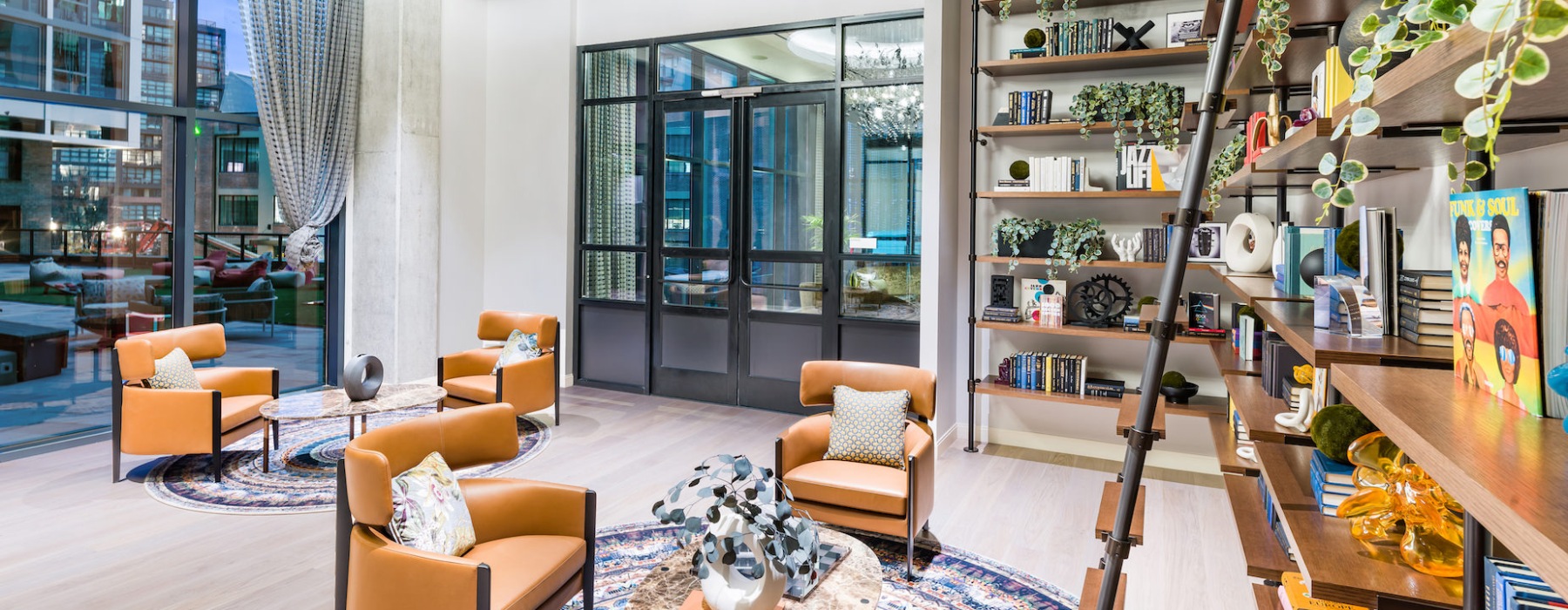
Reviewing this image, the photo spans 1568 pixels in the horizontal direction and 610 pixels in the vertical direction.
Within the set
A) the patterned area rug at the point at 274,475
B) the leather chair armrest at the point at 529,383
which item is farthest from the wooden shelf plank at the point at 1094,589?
the leather chair armrest at the point at 529,383

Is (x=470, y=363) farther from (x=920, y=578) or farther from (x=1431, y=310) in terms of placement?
(x=1431, y=310)

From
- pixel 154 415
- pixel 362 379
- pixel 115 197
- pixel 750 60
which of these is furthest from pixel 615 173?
pixel 154 415

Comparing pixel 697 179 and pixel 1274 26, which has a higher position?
pixel 697 179

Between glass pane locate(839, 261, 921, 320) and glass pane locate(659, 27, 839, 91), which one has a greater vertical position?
glass pane locate(659, 27, 839, 91)

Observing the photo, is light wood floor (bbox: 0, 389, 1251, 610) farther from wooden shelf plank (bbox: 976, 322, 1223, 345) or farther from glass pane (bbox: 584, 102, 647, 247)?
glass pane (bbox: 584, 102, 647, 247)

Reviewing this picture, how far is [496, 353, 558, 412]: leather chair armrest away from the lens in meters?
5.37

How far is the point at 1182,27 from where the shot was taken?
486 centimetres

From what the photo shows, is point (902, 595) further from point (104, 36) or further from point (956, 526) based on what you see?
point (104, 36)

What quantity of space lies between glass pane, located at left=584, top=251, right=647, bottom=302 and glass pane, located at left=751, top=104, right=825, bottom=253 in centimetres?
112

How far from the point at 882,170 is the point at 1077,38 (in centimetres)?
153

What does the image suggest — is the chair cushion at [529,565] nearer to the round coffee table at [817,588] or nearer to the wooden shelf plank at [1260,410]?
the round coffee table at [817,588]

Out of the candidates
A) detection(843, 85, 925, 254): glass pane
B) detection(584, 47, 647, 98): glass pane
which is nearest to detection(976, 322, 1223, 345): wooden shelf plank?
detection(843, 85, 925, 254): glass pane

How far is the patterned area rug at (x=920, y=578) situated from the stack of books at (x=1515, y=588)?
7.74 feet

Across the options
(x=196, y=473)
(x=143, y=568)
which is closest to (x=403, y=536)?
(x=143, y=568)
